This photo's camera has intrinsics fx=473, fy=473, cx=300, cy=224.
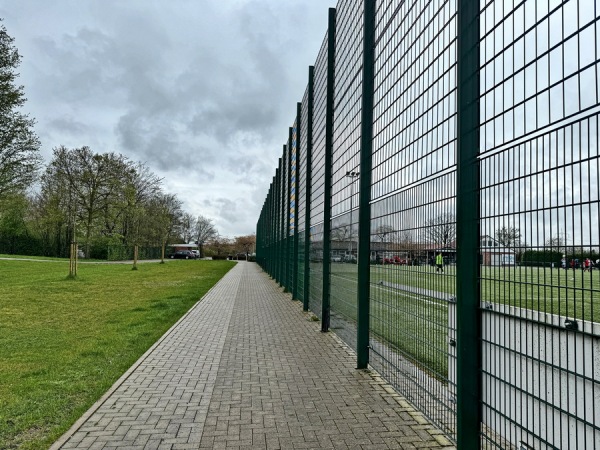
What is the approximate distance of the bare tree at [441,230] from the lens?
336cm

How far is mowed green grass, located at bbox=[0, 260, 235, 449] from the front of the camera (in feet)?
13.5

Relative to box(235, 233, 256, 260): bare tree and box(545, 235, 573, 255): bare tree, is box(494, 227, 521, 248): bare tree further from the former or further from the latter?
box(235, 233, 256, 260): bare tree

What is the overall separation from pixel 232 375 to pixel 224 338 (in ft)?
8.19

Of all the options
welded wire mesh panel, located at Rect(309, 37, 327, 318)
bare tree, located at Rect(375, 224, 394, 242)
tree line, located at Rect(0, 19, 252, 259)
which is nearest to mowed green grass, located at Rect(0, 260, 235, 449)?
welded wire mesh panel, located at Rect(309, 37, 327, 318)

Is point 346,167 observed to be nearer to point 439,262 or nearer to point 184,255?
point 439,262

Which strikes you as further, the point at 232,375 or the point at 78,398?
the point at 232,375

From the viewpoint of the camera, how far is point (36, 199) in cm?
5050

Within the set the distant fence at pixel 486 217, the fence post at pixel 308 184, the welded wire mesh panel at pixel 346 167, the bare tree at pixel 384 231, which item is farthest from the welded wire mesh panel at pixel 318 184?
the bare tree at pixel 384 231

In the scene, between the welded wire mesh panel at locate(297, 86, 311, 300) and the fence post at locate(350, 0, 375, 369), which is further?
the welded wire mesh panel at locate(297, 86, 311, 300)

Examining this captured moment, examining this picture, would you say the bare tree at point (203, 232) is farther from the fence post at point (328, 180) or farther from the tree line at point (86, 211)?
the fence post at point (328, 180)

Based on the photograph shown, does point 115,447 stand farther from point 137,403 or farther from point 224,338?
point 224,338

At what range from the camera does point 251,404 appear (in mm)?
4453

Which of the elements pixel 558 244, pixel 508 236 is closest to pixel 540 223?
pixel 558 244

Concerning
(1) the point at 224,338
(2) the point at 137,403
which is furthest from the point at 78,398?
(1) the point at 224,338
